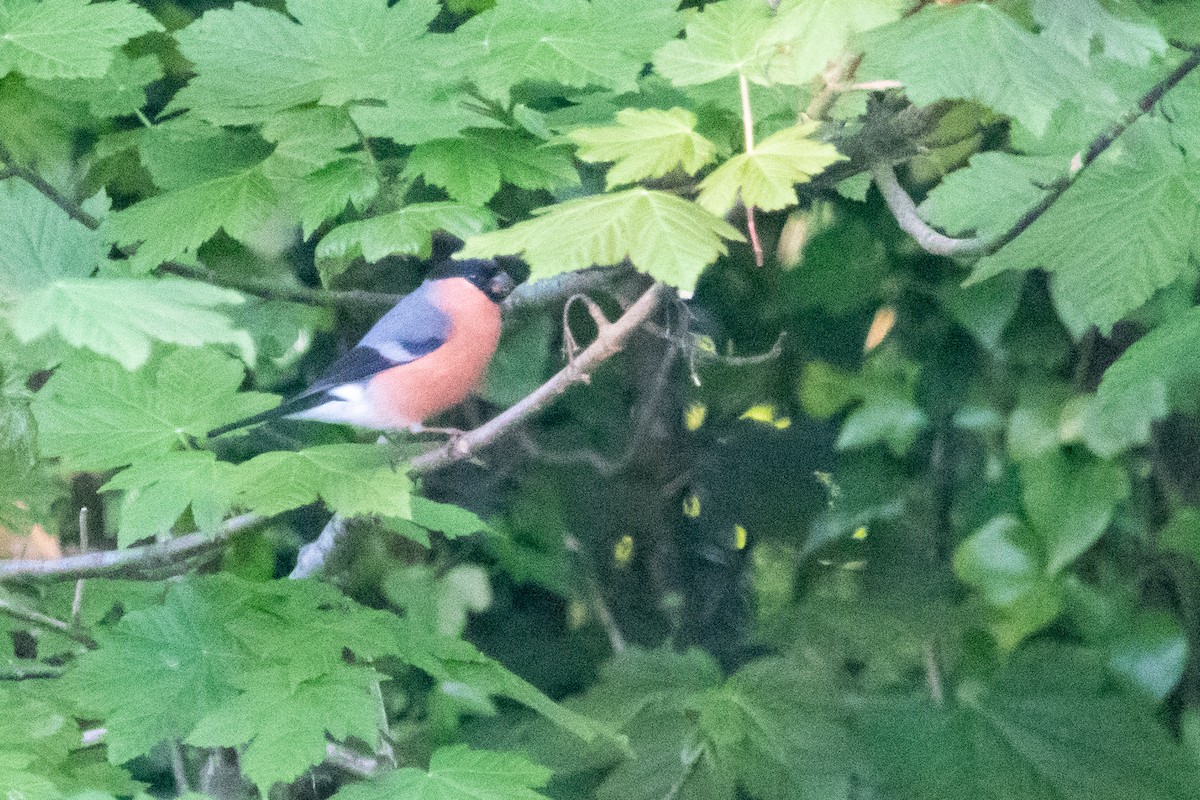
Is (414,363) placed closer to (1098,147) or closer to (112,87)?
(112,87)

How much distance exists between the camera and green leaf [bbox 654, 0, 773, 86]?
0.90 meters

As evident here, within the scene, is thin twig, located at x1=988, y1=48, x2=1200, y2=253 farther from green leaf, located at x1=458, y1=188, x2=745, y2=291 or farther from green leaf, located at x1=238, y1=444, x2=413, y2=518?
green leaf, located at x1=238, y1=444, x2=413, y2=518

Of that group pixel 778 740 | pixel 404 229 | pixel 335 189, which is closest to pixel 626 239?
A: pixel 404 229

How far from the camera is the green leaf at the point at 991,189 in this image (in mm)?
1056

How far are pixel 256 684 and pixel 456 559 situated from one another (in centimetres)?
82

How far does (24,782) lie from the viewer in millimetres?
935

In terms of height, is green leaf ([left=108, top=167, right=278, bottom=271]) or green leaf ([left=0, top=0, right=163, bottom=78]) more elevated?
green leaf ([left=0, top=0, right=163, bottom=78])

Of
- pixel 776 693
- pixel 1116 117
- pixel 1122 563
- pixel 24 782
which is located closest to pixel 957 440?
pixel 1122 563

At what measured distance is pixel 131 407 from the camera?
42.8 inches

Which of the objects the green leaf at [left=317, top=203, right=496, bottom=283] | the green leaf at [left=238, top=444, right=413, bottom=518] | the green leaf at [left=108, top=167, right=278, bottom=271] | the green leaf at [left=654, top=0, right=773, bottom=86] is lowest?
the green leaf at [left=238, top=444, right=413, bottom=518]

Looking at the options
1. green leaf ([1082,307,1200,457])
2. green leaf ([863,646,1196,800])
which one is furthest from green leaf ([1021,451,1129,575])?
green leaf ([1082,307,1200,457])

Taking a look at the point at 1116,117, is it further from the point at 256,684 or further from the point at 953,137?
the point at 256,684

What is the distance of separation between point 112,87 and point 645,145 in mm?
720

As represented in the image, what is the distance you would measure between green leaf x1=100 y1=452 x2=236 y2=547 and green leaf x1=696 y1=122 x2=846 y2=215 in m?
0.45
